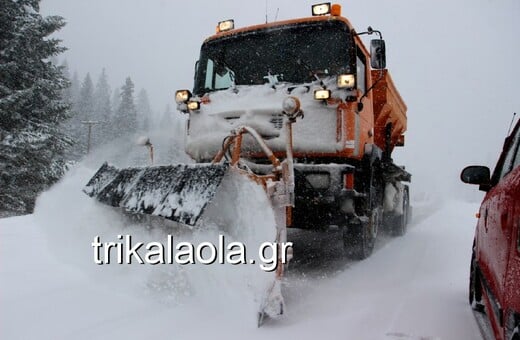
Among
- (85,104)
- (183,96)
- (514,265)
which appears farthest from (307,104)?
(85,104)

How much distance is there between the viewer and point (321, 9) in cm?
487

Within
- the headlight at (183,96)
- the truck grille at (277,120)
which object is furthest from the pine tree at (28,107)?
the truck grille at (277,120)

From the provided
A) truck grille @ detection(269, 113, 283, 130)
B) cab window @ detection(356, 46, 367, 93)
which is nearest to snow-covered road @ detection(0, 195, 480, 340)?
truck grille @ detection(269, 113, 283, 130)

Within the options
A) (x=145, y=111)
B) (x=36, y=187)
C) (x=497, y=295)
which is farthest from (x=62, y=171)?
(x=145, y=111)

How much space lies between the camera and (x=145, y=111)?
7919 cm

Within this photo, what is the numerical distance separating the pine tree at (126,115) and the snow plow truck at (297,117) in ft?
125

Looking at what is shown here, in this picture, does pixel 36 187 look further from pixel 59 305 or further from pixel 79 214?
pixel 59 305

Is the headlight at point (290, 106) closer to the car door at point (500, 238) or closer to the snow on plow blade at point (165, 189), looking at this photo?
the snow on plow blade at point (165, 189)

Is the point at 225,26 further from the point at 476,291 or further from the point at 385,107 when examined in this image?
the point at 476,291

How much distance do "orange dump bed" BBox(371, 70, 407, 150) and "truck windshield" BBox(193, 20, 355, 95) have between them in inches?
61.9

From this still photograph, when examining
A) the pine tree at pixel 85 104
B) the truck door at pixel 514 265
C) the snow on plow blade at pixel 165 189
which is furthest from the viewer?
the pine tree at pixel 85 104

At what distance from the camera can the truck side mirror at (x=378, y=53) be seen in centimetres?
483

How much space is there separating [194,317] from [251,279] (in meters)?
0.49

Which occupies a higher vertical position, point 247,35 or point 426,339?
point 247,35
